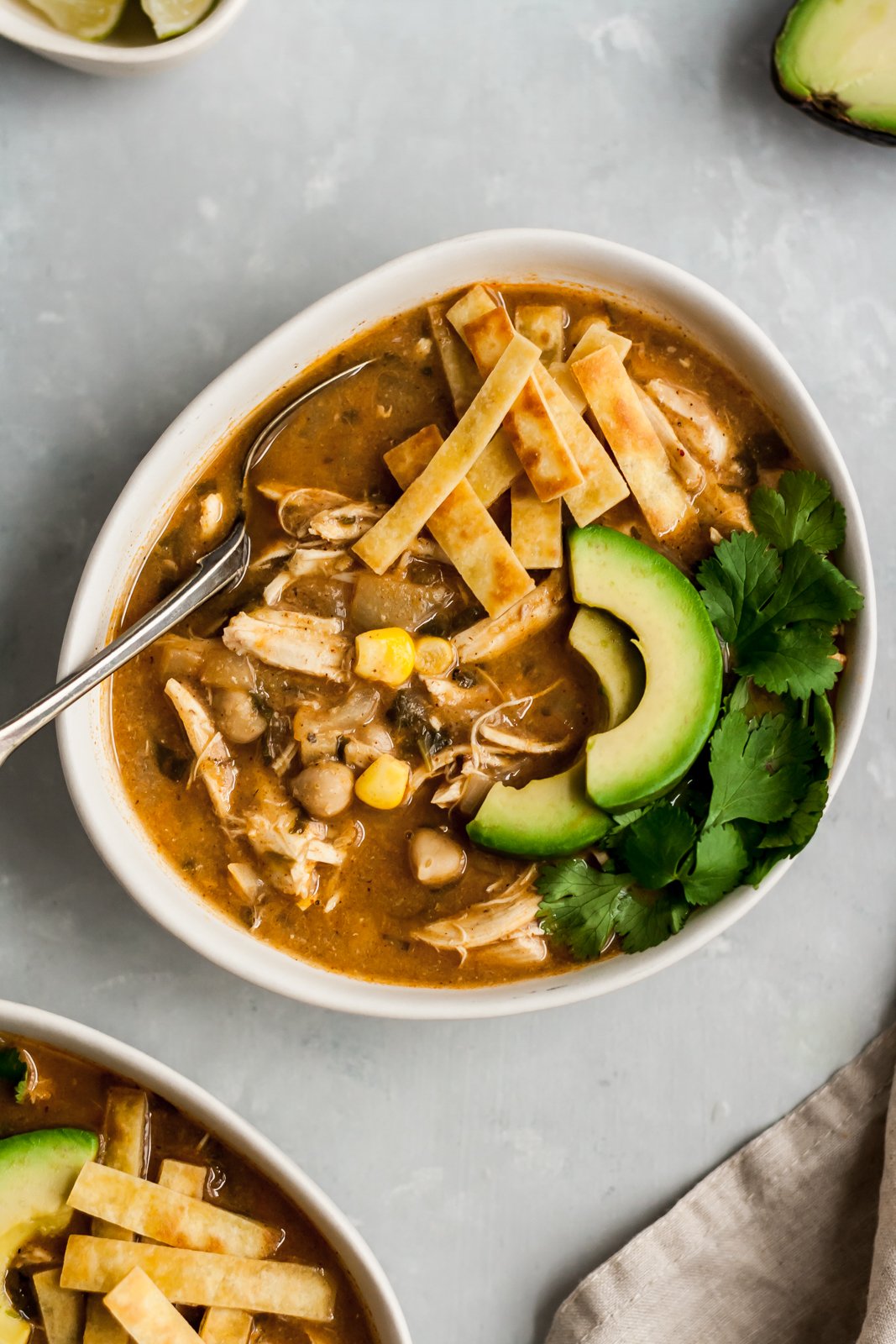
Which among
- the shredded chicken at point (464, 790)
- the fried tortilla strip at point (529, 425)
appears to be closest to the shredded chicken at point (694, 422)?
the fried tortilla strip at point (529, 425)

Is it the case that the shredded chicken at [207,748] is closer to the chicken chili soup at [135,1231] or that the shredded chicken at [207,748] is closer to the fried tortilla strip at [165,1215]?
the chicken chili soup at [135,1231]

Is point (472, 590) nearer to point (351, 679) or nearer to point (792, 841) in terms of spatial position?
point (351, 679)

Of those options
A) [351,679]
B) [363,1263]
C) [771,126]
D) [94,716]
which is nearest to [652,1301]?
[363,1263]

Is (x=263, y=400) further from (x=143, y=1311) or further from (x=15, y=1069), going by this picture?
(x=143, y=1311)

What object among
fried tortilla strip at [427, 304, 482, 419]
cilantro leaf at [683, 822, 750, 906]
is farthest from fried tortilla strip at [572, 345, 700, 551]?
cilantro leaf at [683, 822, 750, 906]

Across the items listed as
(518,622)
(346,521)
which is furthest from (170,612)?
(518,622)

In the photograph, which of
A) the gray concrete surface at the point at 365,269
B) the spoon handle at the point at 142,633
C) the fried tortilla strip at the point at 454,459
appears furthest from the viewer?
the gray concrete surface at the point at 365,269
